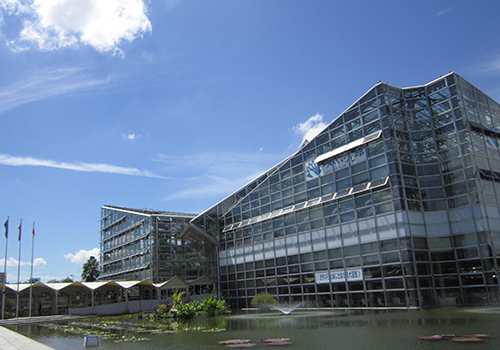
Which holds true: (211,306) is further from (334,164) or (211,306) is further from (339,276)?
(334,164)

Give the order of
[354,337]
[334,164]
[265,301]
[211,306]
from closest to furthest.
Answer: [354,337] → [211,306] → [334,164] → [265,301]

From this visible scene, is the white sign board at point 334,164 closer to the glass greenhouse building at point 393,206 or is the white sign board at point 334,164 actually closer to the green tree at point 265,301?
the glass greenhouse building at point 393,206

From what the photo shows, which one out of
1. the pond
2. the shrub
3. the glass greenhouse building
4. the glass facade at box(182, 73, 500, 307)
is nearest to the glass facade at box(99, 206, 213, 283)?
the glass greenhouse building

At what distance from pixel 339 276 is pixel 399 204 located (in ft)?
28.7

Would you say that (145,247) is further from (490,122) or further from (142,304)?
(490,122)

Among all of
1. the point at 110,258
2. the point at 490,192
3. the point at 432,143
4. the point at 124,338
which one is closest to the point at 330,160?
the point at 432,143

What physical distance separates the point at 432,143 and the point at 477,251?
30.6ft

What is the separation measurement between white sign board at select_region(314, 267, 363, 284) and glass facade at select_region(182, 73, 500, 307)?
9 cm

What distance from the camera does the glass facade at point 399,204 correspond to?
105ft

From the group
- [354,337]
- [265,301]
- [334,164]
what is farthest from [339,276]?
[354,337]

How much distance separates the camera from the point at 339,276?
3684 centimetres

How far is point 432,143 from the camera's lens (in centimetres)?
3481

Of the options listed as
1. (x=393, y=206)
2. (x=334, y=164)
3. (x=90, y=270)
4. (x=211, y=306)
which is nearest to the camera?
(x=393, y=206)

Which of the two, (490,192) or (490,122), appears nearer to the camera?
(490,192)
